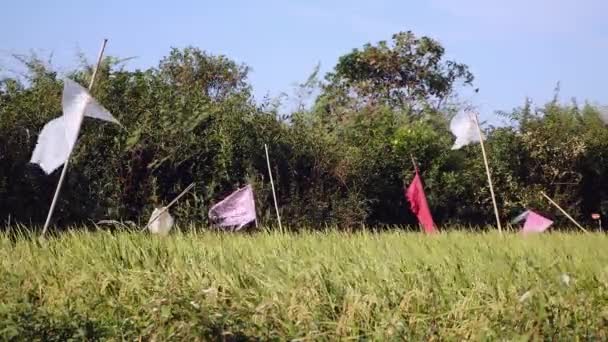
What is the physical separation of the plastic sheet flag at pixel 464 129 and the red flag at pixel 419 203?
68 cm

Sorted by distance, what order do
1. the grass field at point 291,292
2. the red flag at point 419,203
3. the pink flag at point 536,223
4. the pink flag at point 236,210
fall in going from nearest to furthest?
the grass field at point 291,292 < the pink flag at point 236,210 < the pink flag at point 536,223 < the red flag at point 419,203

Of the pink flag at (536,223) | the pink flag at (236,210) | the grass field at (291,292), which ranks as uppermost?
the pink flag at (236,210)

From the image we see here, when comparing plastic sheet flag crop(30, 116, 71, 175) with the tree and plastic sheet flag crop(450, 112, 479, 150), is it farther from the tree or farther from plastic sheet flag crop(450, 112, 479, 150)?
the tree

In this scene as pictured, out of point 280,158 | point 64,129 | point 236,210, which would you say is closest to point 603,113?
point 280,158

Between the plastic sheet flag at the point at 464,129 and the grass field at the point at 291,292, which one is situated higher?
the plastic sheet flag at the point at 464,129

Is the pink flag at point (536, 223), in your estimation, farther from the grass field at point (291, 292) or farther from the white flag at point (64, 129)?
the white flag at point (64, 129)

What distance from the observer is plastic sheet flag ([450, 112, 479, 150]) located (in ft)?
32.2

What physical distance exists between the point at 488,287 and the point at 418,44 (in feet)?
45.5

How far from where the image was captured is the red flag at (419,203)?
32.8 feet

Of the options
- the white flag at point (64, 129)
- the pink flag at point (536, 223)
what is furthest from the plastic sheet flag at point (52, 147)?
the pink flag at point (536, 223)

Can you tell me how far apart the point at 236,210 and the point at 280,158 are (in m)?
1.41

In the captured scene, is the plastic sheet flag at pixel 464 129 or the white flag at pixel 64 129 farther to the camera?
the plastic sheet flag at pixel 464 129

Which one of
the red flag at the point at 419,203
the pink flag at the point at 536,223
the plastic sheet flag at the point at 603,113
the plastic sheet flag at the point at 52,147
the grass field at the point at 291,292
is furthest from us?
the plastic sheet flag at the point at 603,113

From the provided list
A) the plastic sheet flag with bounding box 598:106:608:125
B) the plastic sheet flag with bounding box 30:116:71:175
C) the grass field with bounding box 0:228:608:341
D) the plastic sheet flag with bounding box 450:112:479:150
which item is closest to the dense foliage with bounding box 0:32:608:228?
the plastic sheet flag with bounding box 598:106:608:125
